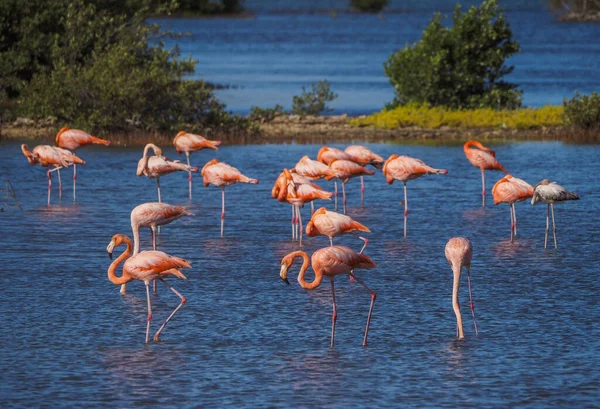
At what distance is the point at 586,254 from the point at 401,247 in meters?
2.44

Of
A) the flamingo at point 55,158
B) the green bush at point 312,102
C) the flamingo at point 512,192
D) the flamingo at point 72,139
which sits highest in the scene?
the green bush at point 312,102

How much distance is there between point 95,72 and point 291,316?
17.6 metres

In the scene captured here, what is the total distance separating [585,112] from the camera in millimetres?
28688

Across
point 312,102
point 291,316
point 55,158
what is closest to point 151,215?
point 291,316

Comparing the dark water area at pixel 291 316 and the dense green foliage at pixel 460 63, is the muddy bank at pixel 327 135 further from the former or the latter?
the dark water area at pixel 291 316

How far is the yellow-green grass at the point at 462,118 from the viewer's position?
3028cm

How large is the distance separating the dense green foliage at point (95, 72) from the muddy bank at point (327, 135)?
18.7 inches

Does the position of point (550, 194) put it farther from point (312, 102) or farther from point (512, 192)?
point (312, 102)

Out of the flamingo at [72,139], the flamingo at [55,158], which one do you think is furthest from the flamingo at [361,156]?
the flamingo at [72,139]

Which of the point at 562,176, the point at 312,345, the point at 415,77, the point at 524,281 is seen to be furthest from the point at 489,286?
the point at 415,77

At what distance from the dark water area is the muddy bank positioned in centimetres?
853

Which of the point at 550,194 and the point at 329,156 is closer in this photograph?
the point at 550,194

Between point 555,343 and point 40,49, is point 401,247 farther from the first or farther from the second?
point 40,49

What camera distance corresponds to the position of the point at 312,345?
1014 centimetres
